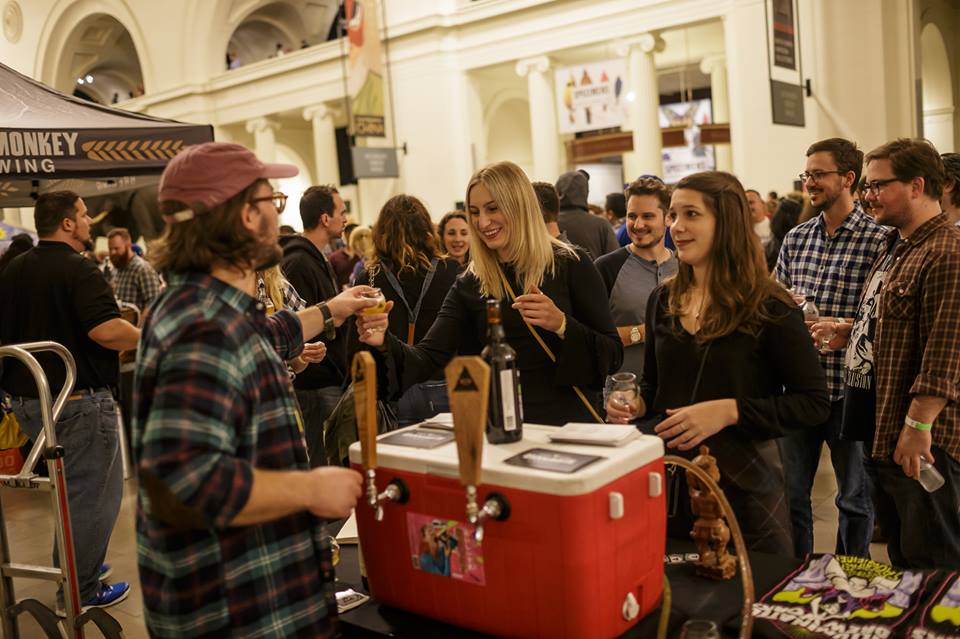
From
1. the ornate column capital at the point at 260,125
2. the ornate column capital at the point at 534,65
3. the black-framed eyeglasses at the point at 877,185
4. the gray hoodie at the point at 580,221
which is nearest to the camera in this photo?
the black-framed eyeglasses at the point at 877,185

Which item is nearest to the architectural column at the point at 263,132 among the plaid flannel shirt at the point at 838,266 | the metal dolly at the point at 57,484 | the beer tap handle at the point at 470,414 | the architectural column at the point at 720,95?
the architectural column at the point at 720,95

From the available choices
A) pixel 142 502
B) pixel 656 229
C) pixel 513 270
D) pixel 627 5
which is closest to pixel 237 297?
pixel 142 502

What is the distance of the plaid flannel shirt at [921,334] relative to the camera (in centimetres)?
251

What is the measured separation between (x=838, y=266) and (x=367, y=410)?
2.64m

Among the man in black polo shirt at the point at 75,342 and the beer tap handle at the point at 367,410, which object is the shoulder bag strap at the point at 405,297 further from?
the beer tap handle at the point at 367,410

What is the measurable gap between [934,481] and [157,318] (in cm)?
229

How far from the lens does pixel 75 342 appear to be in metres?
3.91

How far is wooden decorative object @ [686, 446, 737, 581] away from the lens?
6.00 feet

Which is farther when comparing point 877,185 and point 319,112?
point 319,112

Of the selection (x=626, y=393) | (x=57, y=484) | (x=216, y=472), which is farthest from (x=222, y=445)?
(x=57, y=484)

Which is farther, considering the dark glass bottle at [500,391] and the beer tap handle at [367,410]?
the dark glass bottle at [500,391]

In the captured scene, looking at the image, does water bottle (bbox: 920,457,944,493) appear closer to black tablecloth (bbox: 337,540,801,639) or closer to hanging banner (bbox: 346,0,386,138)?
black tablecloth (bbox: 337,540,801,639)

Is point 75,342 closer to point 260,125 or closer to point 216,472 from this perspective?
point 216,472

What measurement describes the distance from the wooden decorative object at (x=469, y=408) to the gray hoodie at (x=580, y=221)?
4.14 metres
